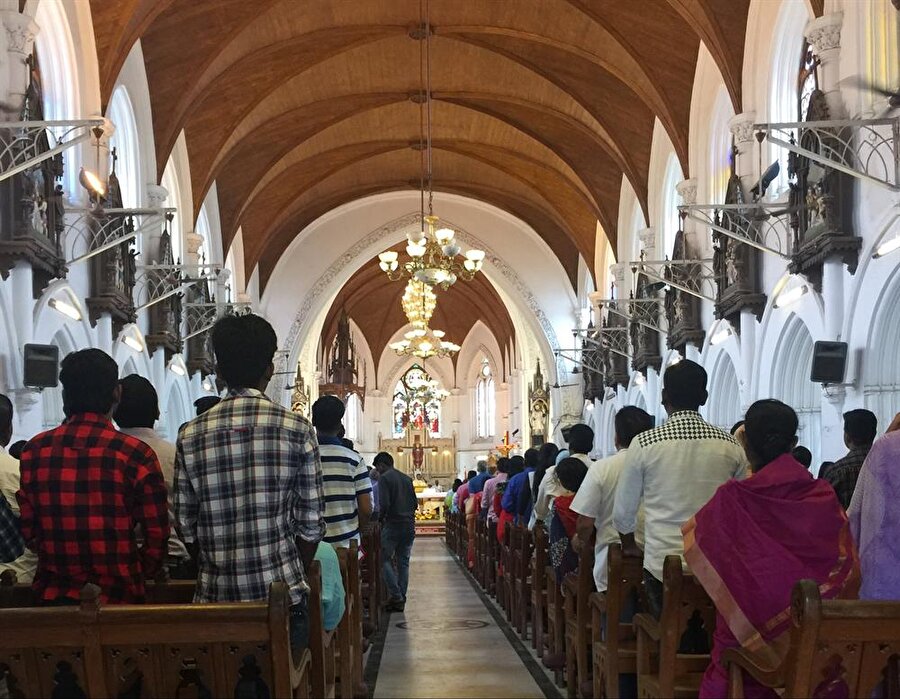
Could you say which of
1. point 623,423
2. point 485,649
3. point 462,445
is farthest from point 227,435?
point 462,445

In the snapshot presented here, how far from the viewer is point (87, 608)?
10.6 ft

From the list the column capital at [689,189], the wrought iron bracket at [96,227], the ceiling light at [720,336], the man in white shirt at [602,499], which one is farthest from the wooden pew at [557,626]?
the column capital at [689,189]

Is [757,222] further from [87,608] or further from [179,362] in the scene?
[87,608]

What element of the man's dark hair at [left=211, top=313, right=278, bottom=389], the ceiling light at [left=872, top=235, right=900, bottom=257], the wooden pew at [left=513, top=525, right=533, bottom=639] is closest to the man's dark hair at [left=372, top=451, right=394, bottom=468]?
the wooden pew at [left=513, top=525, right=533, bottom=639]

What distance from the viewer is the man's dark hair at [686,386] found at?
4617 mm

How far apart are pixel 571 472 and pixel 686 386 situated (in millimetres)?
2464

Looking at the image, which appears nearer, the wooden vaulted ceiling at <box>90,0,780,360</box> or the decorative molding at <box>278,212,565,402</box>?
the wooden vaulted ceiling at <box>90,0,780,360</box>

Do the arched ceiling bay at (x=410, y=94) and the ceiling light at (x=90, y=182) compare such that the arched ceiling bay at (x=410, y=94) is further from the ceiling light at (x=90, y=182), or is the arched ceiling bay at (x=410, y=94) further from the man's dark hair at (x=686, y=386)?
the man's dark hair at (x=686, y=386)

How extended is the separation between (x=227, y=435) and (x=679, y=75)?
13.5 meters

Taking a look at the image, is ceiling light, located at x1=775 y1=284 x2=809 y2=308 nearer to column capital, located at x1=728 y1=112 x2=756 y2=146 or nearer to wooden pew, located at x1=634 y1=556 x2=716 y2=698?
column capital, located at x1=728 y1=112 x2=756 y2=146

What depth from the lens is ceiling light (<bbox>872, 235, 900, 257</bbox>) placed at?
9.35 metres

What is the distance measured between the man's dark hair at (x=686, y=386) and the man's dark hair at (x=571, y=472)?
7.76 ft

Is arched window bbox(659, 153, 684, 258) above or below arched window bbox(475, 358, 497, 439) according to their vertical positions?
above

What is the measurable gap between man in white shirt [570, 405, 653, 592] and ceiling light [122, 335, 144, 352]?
10.5m
